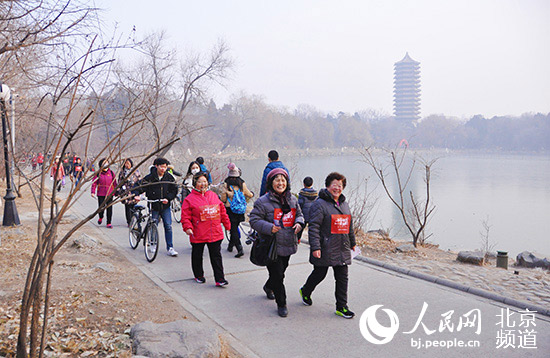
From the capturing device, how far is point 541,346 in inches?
174

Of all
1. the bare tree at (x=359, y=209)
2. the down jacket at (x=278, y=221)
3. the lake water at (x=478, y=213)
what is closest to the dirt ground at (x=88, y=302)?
the down jacket at (x=278, y=221)

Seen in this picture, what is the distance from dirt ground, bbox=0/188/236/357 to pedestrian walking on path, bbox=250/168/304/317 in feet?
3.55

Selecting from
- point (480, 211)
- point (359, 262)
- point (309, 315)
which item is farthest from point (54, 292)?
point (480, 211)

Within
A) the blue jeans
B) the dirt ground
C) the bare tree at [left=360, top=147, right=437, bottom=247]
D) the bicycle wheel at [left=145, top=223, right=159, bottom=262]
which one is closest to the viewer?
the dirt ground

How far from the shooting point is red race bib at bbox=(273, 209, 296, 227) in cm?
523

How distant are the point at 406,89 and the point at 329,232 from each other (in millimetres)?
182428

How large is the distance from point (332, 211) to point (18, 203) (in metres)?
13.6

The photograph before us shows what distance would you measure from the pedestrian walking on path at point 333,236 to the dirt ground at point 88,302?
165 cm

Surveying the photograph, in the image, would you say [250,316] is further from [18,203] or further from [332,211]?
[18,203]

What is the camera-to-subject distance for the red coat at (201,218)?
20.2ft

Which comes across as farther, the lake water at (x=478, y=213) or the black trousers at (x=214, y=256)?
the lake water at (x=478, y=213)

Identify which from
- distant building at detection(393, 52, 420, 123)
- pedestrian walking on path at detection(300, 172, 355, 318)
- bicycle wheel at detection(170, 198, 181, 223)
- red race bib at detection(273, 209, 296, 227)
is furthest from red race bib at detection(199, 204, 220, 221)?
distant building at detection(393, 52, 420, 123)

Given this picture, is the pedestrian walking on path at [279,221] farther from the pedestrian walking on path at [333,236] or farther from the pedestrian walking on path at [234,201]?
the pedestrian walking on path at [234,201]

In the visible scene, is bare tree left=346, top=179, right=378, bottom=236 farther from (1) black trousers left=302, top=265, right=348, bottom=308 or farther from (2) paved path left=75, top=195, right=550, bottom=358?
(1) black trousers left=302, top=265, right=348, bottom=308
